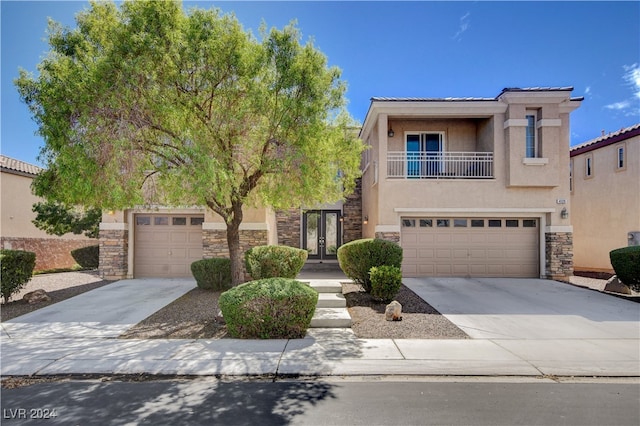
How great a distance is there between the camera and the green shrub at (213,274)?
1020cm

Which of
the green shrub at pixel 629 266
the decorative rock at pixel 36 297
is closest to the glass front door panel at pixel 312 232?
the decorative rock at pixel 36 297

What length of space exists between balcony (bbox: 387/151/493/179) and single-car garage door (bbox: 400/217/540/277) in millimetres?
1803

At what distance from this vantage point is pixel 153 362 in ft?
17.1

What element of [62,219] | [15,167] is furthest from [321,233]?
[15,167]

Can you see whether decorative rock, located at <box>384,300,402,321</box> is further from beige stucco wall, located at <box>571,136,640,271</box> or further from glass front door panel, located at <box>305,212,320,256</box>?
beige stucco wall, located at <box>571,136,640,271</box>


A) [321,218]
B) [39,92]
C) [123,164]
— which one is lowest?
[321,218]

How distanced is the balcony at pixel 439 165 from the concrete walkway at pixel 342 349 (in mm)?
5981

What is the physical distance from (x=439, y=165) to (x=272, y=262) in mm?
8114

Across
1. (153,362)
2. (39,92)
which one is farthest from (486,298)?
(39,92)

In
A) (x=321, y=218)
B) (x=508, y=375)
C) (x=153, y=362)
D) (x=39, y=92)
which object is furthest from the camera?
(x=321, y=218)

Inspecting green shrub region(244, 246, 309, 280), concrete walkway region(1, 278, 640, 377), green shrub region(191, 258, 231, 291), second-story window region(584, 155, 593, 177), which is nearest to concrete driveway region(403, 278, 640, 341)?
concrete walkway region(1, 278, 640, 377)

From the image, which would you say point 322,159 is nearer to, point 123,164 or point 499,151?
point 123,164

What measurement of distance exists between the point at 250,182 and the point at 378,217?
5995mm

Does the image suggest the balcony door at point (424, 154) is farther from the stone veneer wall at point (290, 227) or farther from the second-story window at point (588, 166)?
the second-story window at point (588, 166)
